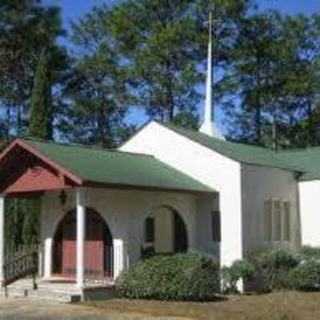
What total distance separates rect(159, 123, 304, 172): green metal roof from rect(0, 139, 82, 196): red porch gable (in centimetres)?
578

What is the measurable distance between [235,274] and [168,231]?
12.7 ft

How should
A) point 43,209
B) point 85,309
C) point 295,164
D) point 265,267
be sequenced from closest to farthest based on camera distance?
point 85,309
point 265,267
point 43,209
point 295,164

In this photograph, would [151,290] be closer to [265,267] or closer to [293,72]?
[265,267]

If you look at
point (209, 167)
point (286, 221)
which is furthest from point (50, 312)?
point (286, 221)

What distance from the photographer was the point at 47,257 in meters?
28.3

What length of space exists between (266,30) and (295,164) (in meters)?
24.3

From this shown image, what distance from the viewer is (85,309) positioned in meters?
21.7

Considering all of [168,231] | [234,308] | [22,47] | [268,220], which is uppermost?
[22,47]

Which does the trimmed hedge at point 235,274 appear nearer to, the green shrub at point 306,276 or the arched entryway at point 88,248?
the green shrub at point 306,276

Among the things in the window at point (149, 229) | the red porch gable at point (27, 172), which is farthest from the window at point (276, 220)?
the red porch gable at point (27, 172)

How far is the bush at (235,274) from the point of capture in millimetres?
25688

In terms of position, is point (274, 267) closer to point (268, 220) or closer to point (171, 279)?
point (268, 220)

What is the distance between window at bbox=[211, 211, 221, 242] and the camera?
2817 cm

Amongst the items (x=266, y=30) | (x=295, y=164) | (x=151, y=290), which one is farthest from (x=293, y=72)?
(x=151, y=290)
